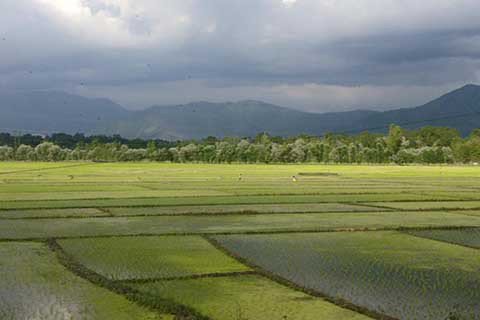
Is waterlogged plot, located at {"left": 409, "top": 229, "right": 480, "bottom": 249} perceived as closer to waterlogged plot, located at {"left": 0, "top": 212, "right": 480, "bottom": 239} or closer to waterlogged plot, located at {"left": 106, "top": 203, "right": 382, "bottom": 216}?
waterlogged plot, located at {"left": 0, "top": 212, "right": 480, "bottom": 239}

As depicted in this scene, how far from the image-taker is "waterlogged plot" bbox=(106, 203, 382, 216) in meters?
22.5

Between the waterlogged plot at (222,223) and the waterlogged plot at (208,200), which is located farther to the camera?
the waterlogged plot at (208,200)

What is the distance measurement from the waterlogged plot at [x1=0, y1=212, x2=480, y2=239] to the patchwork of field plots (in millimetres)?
39

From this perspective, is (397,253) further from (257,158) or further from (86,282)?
(257,158)

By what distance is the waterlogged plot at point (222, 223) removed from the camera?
17.4 m

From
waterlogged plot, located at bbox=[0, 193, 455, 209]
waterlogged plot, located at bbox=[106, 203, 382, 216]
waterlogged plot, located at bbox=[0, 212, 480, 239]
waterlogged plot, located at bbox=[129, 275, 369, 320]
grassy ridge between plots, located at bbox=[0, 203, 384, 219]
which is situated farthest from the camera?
waterlogged plot, located at bbox=[0, 193, 455, 209]

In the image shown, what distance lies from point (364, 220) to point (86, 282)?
39.0 feet

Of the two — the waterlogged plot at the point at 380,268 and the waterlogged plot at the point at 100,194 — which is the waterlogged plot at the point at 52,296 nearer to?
the waterlogged plot at the point at 380,268

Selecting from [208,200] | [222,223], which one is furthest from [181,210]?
[208,200]

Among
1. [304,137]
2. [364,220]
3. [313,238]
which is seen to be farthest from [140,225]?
[304,137]

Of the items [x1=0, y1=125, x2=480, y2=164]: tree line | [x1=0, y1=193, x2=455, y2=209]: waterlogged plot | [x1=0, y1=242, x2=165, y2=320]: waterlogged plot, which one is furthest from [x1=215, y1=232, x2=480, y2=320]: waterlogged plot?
[x1=0, y1=125, x2=480, y2=164]: tree line

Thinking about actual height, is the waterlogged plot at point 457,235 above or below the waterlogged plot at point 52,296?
below

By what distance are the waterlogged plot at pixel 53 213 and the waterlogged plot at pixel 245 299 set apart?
11.6 meters

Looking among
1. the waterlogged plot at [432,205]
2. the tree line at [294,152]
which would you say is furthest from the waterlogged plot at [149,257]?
the tree line at [294,152]
